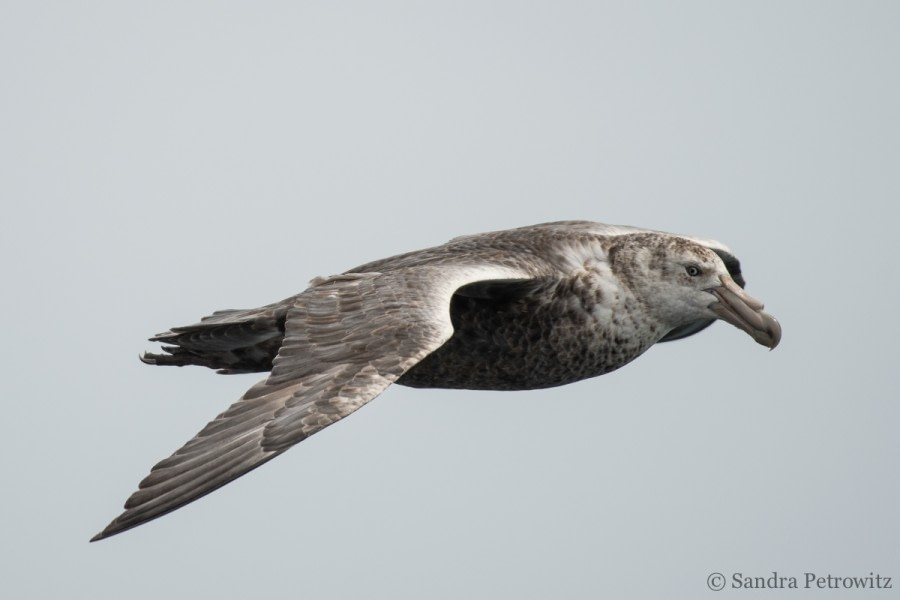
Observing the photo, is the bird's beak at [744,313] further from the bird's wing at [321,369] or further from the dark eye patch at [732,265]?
the bird's wing at [321,369]

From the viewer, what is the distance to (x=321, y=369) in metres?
11.9

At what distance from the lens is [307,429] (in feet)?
37.0

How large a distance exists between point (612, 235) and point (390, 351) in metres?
2.83

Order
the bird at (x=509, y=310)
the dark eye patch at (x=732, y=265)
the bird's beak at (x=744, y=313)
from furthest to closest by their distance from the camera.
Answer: the dark eye patch at (x=732, y=265) < the bird's beak at (x=744, y=313) < the bird at (x=509, y=310)

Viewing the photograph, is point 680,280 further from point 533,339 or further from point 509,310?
point 509,310

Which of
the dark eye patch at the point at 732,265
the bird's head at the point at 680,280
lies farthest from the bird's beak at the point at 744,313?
the dark eye patch at the point at 732,265

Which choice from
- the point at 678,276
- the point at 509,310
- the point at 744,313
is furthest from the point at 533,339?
the point at 744,313

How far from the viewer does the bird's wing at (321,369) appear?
11062mm

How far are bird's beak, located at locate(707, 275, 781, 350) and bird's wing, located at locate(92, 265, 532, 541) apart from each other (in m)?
1.51

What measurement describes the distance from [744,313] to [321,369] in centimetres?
332

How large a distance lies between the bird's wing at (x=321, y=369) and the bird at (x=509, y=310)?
17 mm

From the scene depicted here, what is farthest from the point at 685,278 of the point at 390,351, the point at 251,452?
the point at 251,452

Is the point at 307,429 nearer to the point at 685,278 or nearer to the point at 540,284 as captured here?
the point at 540,284

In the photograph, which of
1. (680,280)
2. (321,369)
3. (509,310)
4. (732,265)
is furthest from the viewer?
(732,265)
